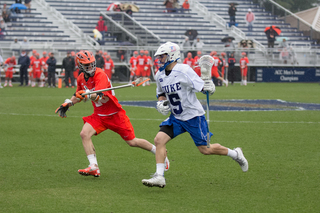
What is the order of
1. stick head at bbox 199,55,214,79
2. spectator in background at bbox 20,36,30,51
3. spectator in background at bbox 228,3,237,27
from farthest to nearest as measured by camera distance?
spectator in background at bbox 228,3,237,27 < spectator in background at bbox 20,36,30,51 < stick head at bbox 199,55,214,79

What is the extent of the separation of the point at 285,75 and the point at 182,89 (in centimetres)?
3109

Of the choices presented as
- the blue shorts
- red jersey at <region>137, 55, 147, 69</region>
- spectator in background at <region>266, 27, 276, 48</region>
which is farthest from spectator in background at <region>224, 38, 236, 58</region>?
the blue shorts

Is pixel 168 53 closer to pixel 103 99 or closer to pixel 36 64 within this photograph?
pixel 103 99

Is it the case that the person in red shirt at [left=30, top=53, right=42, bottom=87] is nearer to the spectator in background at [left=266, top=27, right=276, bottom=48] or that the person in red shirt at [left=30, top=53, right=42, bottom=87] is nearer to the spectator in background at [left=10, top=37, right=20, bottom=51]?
the spectator in background at [left=10, top=37, right=20, bottom=51]

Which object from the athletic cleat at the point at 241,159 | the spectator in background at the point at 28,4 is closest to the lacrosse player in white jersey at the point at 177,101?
the athletic cleat at the point at 241,159

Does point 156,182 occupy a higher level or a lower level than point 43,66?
higher

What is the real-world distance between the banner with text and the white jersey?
100 ft

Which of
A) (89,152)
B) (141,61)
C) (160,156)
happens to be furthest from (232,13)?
(160,156)

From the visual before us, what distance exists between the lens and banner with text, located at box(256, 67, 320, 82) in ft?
117

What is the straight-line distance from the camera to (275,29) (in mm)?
39281

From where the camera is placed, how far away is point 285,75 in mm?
35844

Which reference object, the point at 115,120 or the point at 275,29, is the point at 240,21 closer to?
the point at 275,29

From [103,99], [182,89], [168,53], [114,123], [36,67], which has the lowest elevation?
[36,67]

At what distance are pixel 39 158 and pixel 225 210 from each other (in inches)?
160
